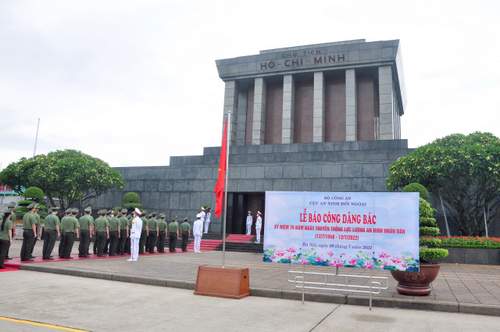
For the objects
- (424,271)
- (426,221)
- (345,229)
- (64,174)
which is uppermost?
(64,174)

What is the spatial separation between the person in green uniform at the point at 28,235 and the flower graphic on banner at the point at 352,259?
364 inches

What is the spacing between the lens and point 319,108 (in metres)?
33.7

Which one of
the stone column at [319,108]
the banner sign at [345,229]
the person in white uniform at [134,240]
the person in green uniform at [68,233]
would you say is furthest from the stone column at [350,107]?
the banner sign at [345,229]

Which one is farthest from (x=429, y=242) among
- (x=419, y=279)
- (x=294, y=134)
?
(x=294, y=134)

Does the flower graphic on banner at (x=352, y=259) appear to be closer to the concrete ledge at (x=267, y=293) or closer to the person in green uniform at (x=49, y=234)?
the concrete ledge at (x=267, y=293)

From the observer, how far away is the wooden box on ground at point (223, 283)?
8.39m

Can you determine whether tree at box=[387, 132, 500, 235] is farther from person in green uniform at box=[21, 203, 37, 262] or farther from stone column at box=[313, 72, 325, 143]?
person in green uniform at box=[21, 203, 37, 262]

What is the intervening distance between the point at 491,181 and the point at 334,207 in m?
15.3

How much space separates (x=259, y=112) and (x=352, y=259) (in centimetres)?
2891

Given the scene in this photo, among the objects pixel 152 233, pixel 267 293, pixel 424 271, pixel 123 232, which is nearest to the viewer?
pixel 424 271

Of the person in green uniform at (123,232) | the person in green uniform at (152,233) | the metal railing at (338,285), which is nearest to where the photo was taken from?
the metal railing at (338,285)

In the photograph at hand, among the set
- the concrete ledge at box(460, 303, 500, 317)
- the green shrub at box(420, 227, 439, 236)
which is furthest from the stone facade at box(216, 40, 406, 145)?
the concrete ledge at box(460, 303, 500, 317)

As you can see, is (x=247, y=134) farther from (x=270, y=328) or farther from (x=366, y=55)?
(x=270, y=328)

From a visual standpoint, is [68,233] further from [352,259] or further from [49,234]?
[352,259]
